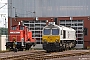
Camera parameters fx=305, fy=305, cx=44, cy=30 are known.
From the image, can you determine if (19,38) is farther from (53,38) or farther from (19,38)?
(53,38)

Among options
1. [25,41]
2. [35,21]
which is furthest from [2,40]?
[35,21]

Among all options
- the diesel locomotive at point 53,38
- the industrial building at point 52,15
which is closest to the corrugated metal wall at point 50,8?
the industrial building at point 52,15

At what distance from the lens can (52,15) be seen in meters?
52.5

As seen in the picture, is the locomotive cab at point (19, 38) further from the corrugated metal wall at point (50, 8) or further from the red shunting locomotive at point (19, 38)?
the corrugated metal wall at point (50, 8)

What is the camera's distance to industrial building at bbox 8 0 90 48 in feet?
169

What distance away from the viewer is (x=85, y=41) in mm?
51125

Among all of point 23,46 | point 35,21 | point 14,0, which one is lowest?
point 23,46

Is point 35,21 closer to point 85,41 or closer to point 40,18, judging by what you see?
point 40,18

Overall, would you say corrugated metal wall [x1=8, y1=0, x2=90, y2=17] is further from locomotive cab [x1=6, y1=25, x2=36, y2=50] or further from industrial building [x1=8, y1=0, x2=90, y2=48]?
locomotive cab [x1=6, y1=25, x2=36, y2=50]

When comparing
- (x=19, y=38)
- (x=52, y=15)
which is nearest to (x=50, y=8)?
(x=52, y=15)

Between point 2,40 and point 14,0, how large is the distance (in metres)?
14.3

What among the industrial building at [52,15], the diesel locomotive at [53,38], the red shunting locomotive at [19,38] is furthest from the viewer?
the industrial building at [52,15]

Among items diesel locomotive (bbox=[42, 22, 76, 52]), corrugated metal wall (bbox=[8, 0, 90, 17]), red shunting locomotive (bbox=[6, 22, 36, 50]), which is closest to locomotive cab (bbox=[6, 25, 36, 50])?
red shunting locomotive (bbox=[6, 22, 36, 50])

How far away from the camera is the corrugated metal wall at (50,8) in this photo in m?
52.1
